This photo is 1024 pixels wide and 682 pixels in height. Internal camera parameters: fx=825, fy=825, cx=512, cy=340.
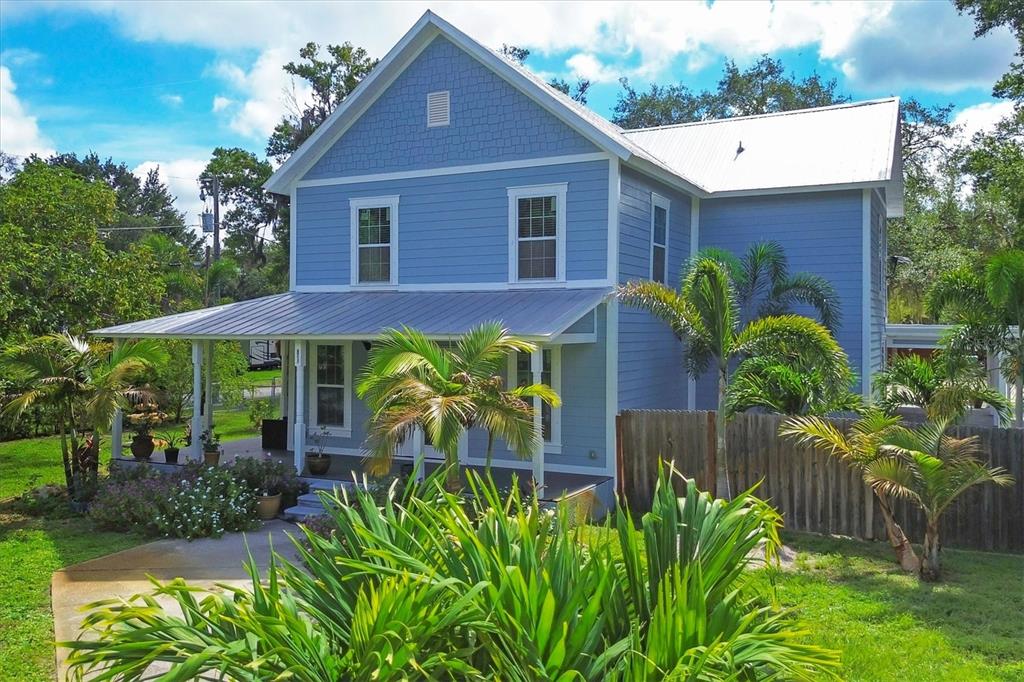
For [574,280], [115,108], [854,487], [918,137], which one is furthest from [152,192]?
[854,487]

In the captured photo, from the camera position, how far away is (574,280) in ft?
43.7

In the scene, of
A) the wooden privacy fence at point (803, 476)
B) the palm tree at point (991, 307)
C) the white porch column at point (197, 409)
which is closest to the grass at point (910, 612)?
the wooden privacy fence at point (803, 476)

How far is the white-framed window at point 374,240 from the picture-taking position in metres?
15.0

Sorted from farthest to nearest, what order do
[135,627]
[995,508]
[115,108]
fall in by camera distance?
[115,108] → [995,508] → [135,627]

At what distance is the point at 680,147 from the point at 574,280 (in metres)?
6.61

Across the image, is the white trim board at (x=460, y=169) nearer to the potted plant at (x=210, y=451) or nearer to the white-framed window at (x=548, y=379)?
the white-framed window at (x=548, y=379)

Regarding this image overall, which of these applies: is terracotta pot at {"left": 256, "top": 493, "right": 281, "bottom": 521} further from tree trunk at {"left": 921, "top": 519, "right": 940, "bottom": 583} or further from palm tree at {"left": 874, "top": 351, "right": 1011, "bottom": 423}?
palm tree at {"left": 874, "top": 351, "right": 1011, "bottom": 423}

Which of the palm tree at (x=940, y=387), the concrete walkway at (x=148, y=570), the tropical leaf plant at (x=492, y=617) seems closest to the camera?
the tropical leaf plant at (x=492, y=617)

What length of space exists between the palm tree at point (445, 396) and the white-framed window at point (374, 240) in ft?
17.1

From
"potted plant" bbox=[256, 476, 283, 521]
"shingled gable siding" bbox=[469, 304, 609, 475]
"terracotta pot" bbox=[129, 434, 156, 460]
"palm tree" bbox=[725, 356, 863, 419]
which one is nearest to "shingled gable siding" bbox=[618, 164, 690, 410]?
"shingled gable siding" bbox=[469, 304, 609, 475]

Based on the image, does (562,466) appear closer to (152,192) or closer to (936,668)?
(936,668)

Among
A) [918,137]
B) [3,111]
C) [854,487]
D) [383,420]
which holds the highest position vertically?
[918,137]

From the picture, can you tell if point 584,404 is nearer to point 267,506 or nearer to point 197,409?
point 267,506

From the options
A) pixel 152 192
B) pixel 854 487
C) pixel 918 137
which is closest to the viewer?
pixel 854 487
